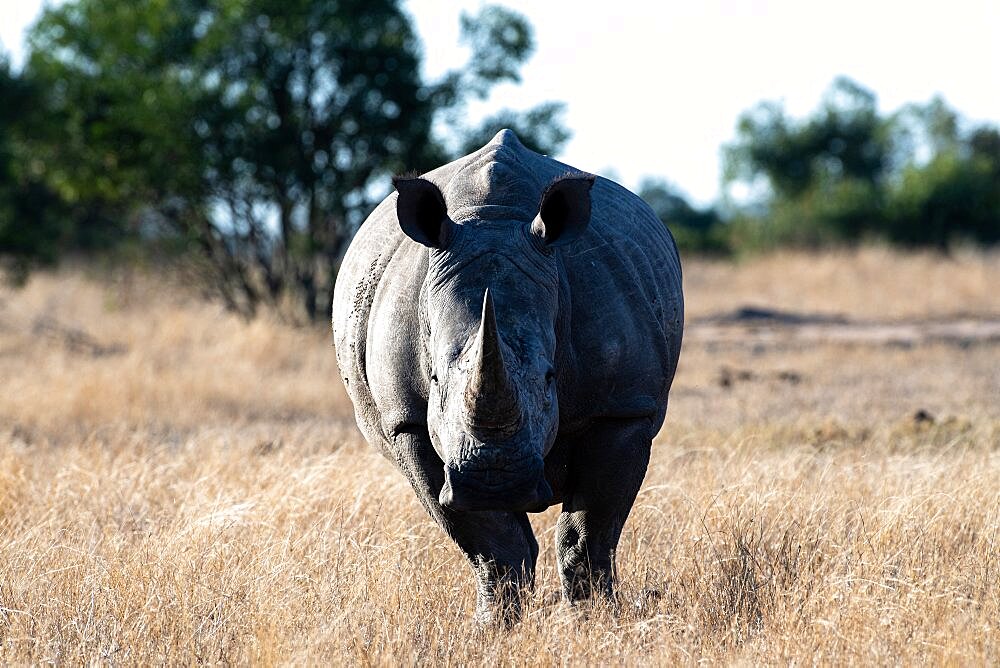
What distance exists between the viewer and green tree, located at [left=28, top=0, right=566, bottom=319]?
13391 millimetres

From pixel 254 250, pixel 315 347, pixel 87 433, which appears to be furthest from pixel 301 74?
pixel 87 433

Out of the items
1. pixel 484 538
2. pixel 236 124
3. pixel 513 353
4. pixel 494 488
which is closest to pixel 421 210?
pixel 513 353

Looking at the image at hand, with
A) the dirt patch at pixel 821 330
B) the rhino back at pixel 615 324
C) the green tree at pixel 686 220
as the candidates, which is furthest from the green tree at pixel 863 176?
the rhino back at pixel 615 324

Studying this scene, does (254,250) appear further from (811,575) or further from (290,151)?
(811,575)

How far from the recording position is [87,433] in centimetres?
797

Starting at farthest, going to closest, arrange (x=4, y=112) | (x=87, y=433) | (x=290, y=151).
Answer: (x=4, y=112)
(x=290, y=151)
(x=87, y=433)

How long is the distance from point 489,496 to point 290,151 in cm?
1069

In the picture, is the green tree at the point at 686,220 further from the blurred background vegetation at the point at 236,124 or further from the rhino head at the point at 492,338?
the rhino head at the point at 492,338

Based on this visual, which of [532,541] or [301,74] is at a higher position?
[301,74]

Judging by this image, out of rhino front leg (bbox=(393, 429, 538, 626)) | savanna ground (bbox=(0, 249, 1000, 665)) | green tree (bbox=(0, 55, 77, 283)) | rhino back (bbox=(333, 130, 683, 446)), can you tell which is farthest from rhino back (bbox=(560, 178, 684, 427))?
green tree (bbox=(0, 55, 77, 283))

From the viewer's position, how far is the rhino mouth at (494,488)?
10.9 feet

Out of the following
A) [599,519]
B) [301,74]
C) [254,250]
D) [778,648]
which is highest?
[301,74]

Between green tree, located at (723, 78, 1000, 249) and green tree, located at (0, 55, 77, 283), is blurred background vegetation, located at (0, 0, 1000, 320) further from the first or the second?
green tree, located at (723, 78, 1000, 249)

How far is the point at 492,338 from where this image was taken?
3.24 meters
